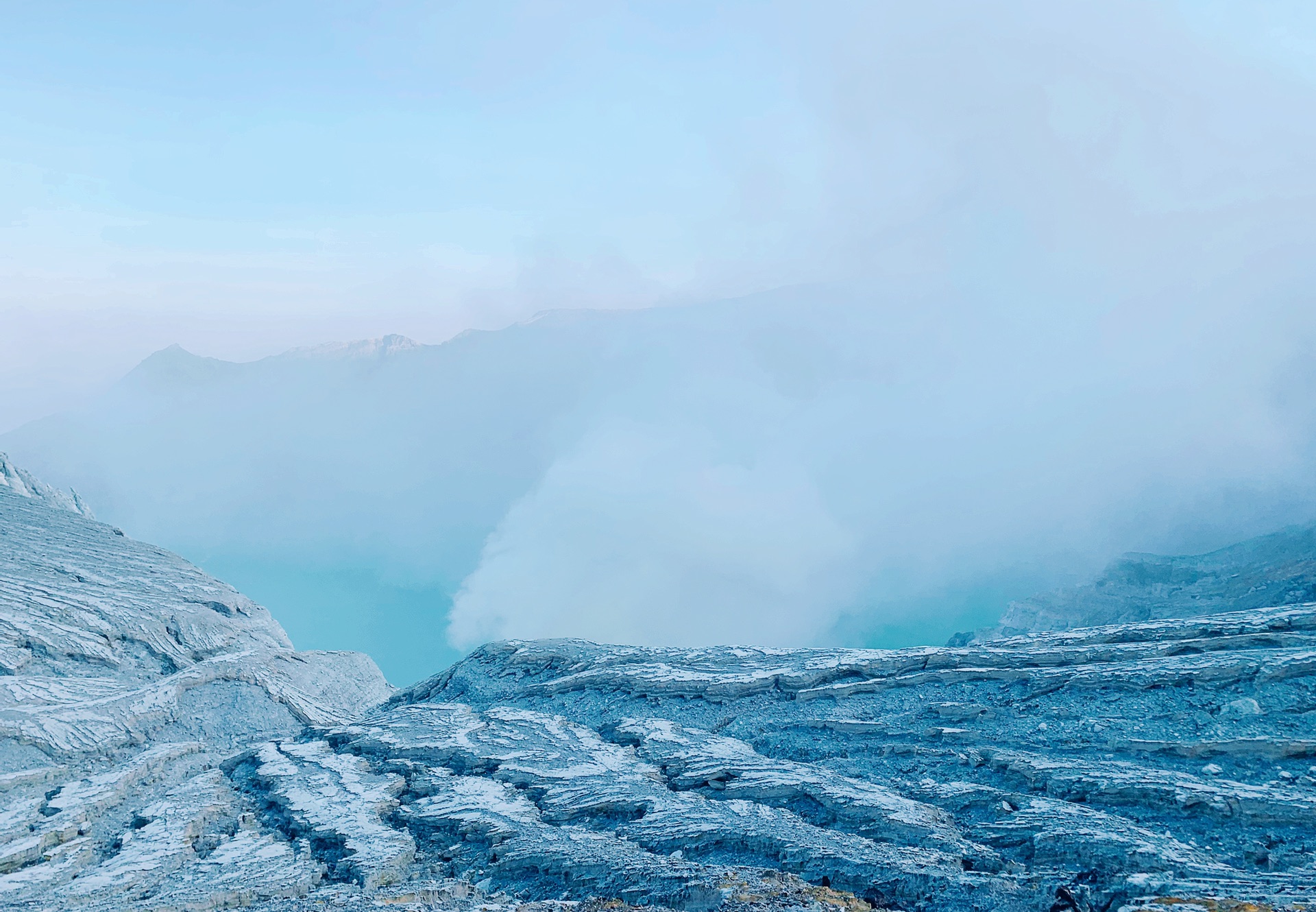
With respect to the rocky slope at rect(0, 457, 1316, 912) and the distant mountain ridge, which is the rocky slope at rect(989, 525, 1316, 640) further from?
the distant mountain ridge

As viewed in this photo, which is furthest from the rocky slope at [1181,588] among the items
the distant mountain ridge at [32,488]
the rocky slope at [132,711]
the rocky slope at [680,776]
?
the distant mountain ridge at [32,488]

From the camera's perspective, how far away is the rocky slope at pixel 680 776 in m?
14.1

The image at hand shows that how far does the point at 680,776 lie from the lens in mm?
19875

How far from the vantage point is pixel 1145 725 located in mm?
19484

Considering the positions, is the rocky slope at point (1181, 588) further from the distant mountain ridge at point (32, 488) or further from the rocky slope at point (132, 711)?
the distant mountain ridge at point (32, 488)

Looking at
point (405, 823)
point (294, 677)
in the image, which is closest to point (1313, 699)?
point (405, 823)

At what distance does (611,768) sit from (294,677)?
71.8ft

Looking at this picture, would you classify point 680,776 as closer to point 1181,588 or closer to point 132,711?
point 132,711

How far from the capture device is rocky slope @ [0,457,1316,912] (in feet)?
46.2

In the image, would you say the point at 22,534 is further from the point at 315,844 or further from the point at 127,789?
the point at 315,844

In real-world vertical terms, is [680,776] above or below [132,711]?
below

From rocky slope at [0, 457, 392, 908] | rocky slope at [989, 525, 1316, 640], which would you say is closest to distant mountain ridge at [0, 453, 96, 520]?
rocky slope at [0, 457, 392, 908]

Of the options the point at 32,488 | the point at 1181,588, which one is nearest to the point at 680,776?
the point at 32,488

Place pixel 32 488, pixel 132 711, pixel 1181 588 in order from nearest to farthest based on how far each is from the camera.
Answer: pixel 132 711, pixel 32 488, pixel 1181 588
